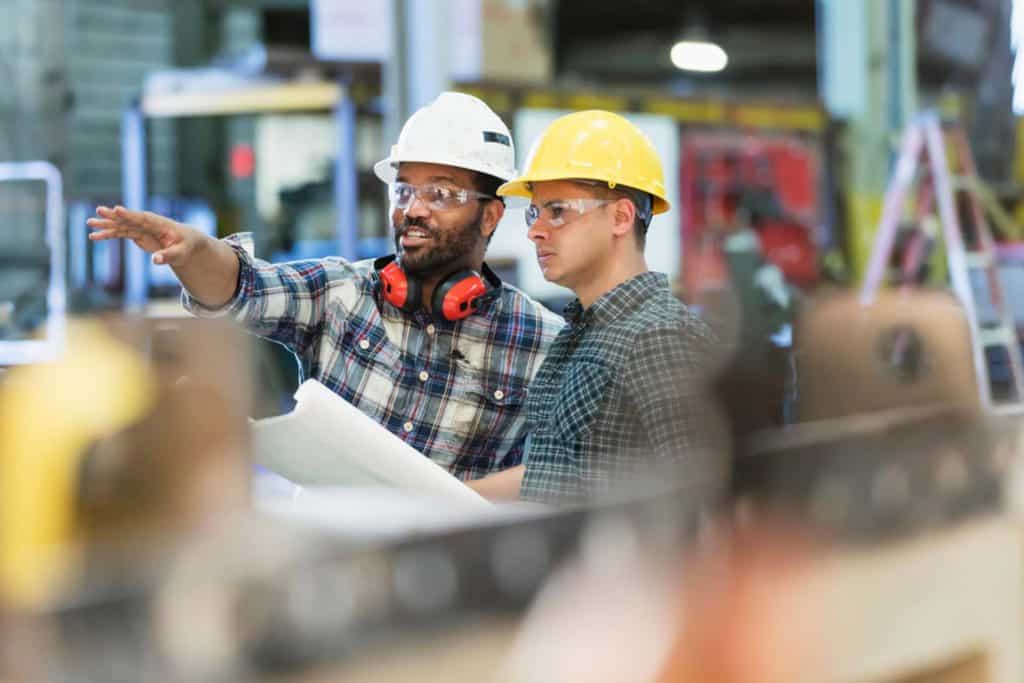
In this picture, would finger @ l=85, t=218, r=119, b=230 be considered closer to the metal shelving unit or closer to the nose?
A: the nose

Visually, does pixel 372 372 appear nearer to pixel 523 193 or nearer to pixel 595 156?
pixel 523 193

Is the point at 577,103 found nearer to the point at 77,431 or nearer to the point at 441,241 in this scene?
the point at 441,241

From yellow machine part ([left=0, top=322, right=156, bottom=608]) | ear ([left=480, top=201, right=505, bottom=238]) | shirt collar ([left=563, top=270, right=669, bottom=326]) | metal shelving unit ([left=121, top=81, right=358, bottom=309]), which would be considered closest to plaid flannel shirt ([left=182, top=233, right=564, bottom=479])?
ear ([left=480, top=201, right=505, bottom=238])

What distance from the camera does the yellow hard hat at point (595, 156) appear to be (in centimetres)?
244

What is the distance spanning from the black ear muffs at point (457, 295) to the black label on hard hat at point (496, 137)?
0.26 meters

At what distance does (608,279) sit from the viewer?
239 cm

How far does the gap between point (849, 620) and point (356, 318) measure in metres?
1.93

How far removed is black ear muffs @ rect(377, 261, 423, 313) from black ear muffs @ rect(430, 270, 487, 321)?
34 millimetres

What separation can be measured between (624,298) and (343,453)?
25.6 inches

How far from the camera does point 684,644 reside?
0.70 metres

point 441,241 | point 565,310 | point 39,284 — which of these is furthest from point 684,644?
point 39,284

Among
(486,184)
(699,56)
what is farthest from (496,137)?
(699,56)

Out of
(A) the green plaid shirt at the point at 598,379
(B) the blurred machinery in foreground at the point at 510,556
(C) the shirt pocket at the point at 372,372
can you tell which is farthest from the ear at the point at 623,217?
(B) the blurred machinery in foreground at the point at 510,556

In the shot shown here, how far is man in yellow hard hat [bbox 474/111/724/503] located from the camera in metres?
2.12
